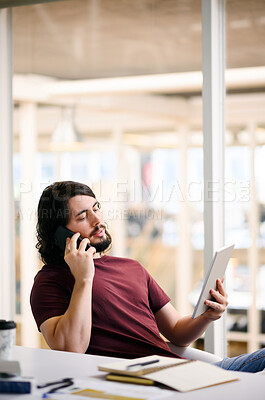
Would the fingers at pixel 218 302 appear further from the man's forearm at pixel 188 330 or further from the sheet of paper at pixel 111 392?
the sheet of paper at pixel 111 392

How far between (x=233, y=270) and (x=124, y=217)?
66 centimetres

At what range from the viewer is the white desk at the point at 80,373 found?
4.55 ft

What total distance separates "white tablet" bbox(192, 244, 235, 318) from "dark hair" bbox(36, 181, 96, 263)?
1.93 ft

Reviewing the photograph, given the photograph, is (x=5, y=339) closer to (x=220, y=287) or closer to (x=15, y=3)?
(x=220, y=287)

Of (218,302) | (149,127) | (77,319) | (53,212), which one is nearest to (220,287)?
(218,302)

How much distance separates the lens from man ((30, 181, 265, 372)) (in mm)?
2117

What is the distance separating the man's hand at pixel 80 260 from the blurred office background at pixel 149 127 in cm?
100

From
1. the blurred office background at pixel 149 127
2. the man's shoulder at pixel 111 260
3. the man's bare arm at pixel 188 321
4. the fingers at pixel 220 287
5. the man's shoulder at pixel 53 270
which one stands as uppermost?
the blurred office background at pixel 149 127

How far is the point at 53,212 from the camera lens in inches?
94.8

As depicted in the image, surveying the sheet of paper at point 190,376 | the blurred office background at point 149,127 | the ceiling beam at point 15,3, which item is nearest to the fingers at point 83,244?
the sheet of paper at point 190,376

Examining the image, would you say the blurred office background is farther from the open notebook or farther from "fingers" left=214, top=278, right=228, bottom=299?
the open notebook

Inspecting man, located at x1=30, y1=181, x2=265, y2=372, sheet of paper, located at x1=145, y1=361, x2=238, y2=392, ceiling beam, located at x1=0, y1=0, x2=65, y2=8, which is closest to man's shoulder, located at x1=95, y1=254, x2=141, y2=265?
man, located at x1=30, y1=181, x2=265, y2=372

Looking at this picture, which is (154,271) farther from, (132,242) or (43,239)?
(43,239)

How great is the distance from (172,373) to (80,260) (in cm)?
78
